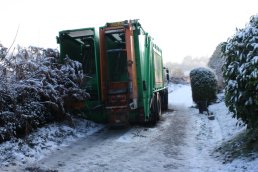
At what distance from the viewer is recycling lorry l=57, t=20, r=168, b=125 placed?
11.4 metres

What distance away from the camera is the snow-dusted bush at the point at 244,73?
727 cm

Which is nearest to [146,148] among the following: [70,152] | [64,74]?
[70,152]

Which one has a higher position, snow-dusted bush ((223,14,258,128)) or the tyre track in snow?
snow-dusted bush ((223,14,258,128))

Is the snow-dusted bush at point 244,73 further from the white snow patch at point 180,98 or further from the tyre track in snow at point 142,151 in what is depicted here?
the white snow patch at point 180,98

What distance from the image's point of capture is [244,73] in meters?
7.38

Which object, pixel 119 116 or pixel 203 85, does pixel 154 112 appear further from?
pixel 203 85

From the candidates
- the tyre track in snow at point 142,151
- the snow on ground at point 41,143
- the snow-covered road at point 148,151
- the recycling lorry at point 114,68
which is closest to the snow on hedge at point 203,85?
the snow-covered road at point 148,151

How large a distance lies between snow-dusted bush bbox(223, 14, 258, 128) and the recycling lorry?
11.9 feet

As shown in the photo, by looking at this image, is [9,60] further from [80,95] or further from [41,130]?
[80,95]

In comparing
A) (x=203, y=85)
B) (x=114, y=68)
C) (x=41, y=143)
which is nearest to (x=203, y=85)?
(x=203, y=85)

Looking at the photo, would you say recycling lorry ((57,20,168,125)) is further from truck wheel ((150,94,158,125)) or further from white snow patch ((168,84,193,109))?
white snow patch ((168,84,193,109))

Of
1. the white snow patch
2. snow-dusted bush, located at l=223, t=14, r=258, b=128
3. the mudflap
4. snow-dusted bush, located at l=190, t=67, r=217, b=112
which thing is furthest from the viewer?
the white snow patch

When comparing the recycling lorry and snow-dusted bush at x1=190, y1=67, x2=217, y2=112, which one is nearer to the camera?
the recycling lorry

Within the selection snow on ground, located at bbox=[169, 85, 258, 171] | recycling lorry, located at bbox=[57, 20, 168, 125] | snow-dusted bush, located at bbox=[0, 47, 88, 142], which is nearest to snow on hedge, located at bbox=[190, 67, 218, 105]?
snow on ground, located at bbox=[169, 85, 258, 171]
